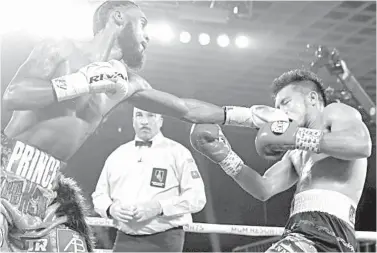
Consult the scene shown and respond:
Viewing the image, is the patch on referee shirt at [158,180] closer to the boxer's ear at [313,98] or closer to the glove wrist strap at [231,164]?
the glove wrist strap at [231,164]

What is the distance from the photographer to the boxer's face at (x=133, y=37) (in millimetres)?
2361

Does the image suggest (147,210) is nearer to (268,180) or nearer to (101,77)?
(268,180)

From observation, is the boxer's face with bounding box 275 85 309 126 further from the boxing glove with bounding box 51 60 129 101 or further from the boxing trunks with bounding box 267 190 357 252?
the boxing glove with bounding box 51 60 129 101

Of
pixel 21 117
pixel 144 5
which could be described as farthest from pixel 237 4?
pixel 21 117

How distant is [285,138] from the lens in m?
2.06

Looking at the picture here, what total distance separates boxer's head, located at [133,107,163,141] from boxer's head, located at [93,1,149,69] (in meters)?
0.69

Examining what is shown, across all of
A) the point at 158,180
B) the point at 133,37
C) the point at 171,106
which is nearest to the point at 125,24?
the point at 133,37

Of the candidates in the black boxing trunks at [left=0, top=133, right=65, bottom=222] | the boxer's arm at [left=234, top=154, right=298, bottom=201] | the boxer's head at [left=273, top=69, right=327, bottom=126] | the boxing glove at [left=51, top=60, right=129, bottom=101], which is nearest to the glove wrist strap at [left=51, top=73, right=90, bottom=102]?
the boxing glove at [left=51, top=60, right=129, bottom=101]

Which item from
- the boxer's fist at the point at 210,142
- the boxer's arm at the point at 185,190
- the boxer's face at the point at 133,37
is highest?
the boxer's face at the point at 133,37

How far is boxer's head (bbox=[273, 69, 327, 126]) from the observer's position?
7.81 feet

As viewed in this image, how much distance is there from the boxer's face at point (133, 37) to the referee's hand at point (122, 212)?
885mm

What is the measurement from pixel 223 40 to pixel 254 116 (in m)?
1.14

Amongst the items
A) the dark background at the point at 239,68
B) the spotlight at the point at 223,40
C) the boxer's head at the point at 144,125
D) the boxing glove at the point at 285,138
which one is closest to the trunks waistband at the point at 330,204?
the boxing glove at the point at 285,138

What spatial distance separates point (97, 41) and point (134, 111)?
0.84 meters
